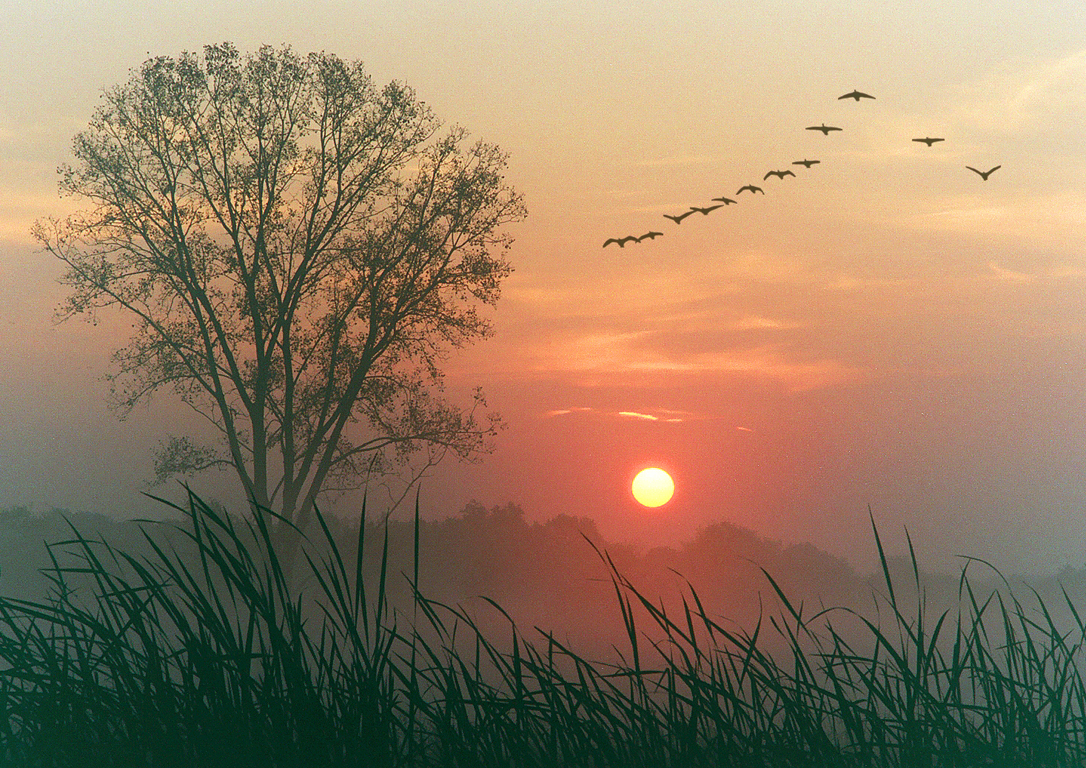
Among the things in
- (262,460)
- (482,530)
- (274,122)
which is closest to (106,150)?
(274,122)

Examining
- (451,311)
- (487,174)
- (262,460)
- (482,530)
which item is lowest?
(482,530)

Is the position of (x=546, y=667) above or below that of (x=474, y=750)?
above

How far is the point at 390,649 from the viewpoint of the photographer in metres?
2.96

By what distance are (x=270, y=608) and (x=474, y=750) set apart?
89 cm

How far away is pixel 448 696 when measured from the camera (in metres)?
3.01

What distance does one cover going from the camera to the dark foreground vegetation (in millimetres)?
2902

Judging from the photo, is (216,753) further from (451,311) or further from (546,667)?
(451,311)

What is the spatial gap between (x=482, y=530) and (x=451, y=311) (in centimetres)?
700

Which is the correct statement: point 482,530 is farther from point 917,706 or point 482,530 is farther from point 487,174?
point 917,706

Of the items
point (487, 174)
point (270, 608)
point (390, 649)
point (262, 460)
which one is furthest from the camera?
point (487, 174)

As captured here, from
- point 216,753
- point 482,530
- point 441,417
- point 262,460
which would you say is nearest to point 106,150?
point 262,460

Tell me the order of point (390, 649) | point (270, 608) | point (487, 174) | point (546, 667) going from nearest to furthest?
point (270, 608), point (390, 649), point (546, 667), point (487, 174)

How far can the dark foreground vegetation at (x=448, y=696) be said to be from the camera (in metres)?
2.90

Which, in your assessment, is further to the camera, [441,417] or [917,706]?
[441,417]
